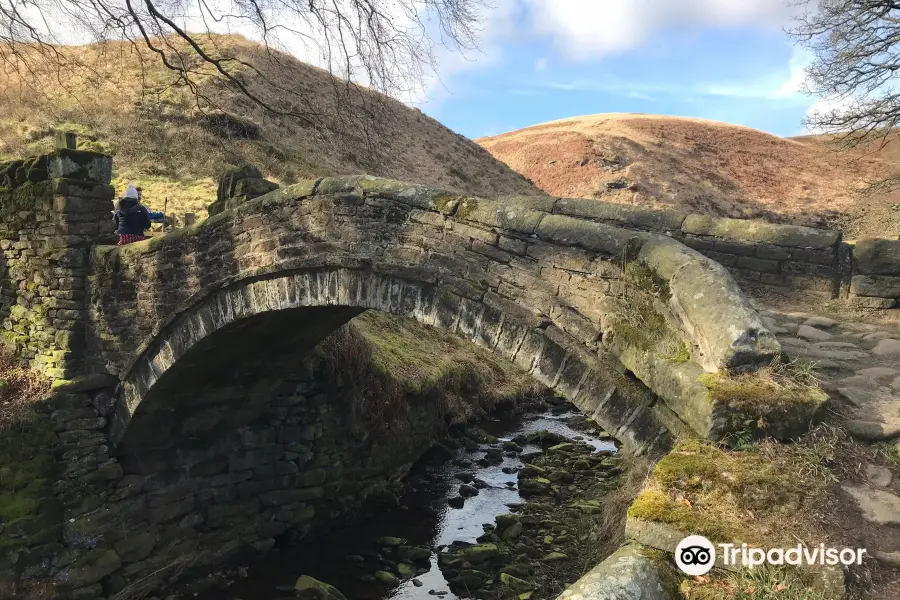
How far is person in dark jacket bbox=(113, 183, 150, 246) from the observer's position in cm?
985

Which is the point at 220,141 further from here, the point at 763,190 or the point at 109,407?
the point at 763,190

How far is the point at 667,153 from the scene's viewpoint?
3706 cm

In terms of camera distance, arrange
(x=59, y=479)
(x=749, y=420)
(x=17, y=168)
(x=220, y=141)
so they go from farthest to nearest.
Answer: (x=220, y=141) < (x=17, y=168) < (x=59, y=479) < (x=749, y=420)

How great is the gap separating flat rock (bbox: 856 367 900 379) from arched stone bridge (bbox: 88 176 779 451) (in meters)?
1.33

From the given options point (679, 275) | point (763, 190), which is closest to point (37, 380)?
point (679, 275)

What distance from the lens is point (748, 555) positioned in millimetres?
2900

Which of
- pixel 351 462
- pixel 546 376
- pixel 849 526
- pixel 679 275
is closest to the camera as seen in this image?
pixel 849 526

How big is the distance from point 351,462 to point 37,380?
464 centimetres

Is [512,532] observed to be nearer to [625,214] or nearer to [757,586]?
[625,214]

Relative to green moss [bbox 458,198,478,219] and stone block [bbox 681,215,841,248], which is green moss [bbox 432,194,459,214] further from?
stone block [bbox 681,215,841,248]

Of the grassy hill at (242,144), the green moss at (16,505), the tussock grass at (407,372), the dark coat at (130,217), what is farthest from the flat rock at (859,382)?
the dark coat at (130,217)

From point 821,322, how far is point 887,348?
62 centimetres

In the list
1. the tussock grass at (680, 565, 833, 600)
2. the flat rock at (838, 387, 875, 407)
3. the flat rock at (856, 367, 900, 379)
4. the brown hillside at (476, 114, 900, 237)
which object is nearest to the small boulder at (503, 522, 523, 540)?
the flat rock at (856, 367, 900, 379)

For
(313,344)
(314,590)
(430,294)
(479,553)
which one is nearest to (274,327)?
(313,344)
